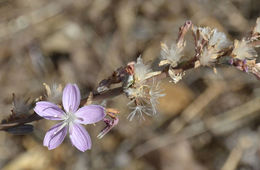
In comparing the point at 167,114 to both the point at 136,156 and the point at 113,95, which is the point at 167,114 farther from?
the point at 113,95

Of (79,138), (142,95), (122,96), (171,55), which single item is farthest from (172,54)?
(122,96)

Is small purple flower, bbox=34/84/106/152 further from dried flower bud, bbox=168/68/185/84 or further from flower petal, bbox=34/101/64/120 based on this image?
dried flower bud, bbox=168/68/185/84

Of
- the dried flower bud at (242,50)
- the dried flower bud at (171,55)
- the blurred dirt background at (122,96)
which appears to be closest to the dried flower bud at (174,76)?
the dried flower bud at (171,55)

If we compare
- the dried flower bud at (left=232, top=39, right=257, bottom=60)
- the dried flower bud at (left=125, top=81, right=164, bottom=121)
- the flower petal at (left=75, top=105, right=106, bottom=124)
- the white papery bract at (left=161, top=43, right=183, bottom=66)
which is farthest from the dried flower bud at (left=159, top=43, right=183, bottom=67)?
the flower petal at (left=75, top=105, right=106, bottom=124)

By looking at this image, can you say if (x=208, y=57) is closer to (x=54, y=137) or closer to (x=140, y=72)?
(x=140, y=72)

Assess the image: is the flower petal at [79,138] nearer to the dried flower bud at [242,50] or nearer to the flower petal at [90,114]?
the flower petal at [90,114]

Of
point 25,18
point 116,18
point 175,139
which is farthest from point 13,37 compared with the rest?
point 175,139
